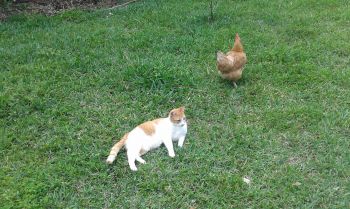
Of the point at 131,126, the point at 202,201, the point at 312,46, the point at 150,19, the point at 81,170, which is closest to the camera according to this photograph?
the point at 202,201

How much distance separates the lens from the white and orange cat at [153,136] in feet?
13.4

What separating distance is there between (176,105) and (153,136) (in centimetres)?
86

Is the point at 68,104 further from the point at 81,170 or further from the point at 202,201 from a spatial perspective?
the point at 202,201

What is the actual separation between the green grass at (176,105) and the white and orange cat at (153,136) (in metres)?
0.09

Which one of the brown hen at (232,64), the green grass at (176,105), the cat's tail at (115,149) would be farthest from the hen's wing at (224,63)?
the cat's tail at (115,149)

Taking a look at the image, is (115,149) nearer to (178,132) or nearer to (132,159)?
(132,159)

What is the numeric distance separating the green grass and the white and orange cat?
9 centimetres

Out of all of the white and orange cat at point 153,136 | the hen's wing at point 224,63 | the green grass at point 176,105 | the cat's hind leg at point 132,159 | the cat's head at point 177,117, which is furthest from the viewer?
the hen's wing at point 224,63

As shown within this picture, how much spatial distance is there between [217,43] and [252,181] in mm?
2864

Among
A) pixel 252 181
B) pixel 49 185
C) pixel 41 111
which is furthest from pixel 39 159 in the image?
pixel 252 181

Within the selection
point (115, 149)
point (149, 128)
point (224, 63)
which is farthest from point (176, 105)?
point (115, 149)

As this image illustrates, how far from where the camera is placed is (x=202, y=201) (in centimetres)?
369

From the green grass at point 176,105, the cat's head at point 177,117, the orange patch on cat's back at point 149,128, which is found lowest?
the green grass at point 176,105

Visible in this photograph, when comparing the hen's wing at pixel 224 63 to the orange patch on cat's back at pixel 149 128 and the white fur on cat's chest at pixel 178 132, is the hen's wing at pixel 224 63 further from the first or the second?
the orange patch on cat's back at pixel 149 128
